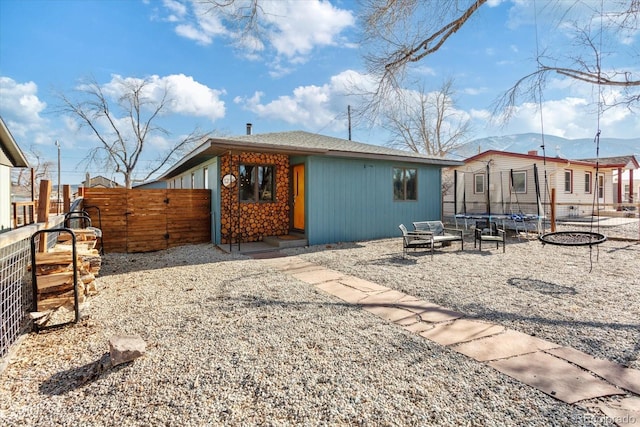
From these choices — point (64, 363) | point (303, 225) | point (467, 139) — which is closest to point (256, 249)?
point (303, 225)

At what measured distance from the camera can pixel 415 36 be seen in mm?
6234

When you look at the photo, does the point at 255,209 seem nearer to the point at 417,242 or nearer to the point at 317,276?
the point at 317,276

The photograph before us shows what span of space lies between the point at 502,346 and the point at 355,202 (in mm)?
6472

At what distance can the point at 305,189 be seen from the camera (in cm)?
809

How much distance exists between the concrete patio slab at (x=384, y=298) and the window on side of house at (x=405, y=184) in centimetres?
603

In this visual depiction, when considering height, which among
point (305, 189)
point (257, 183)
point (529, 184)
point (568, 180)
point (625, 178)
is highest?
point (625, 178)

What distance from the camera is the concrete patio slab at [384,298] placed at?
3.76 m

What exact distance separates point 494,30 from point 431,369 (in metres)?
6.73

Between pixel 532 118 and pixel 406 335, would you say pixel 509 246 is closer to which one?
pixel 532 118

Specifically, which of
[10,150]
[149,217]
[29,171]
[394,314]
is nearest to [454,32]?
[394,314]

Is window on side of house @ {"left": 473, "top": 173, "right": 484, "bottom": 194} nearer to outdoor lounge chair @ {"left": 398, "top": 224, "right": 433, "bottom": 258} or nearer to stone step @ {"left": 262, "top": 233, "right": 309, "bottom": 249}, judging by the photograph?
outdoor lounge chair @ {"left": 398, "top": 224, "right": 433, "bottom": 258}

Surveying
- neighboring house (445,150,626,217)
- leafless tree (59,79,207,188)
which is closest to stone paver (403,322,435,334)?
neighboring house (445,150,626,217)

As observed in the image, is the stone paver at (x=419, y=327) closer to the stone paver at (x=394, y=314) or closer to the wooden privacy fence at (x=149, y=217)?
the stone paver at (x=394, y=314)

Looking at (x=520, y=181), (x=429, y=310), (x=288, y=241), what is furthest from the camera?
(x=520, y=181)
